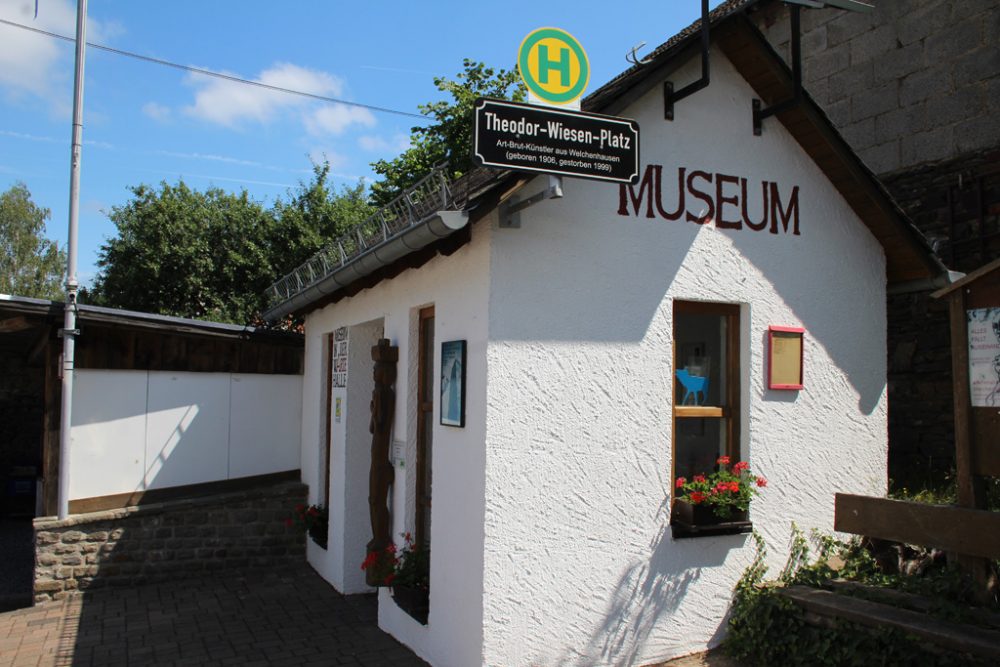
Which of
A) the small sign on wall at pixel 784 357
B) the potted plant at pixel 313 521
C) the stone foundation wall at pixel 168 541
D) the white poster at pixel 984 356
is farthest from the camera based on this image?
the potted plant at pixel 313 521

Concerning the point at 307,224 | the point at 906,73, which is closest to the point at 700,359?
the point at 906,73

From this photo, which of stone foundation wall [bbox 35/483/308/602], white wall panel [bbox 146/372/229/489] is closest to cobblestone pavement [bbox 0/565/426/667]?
stone foundation wall [bbox 35/483/308/602]

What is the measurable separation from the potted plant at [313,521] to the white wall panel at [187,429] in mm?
1150

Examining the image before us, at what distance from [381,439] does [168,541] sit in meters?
3.60

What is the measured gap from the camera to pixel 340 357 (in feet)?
27.1

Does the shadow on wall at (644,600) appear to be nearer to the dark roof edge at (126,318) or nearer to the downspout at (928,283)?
the downspout at (928,283)

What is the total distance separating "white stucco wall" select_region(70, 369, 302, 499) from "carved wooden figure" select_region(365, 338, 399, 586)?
Result: 3.60 meters

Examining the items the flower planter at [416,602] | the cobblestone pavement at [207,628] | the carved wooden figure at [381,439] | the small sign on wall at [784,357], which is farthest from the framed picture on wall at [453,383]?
the small sign on wall at [784,357]

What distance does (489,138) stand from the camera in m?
4.31

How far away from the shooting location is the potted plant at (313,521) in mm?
8570

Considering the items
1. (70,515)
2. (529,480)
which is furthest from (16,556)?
(529,480)

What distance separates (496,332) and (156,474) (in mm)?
5738

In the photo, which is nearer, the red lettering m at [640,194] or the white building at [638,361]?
the white building at [638,361]

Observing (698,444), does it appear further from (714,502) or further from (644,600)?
(644,600)
